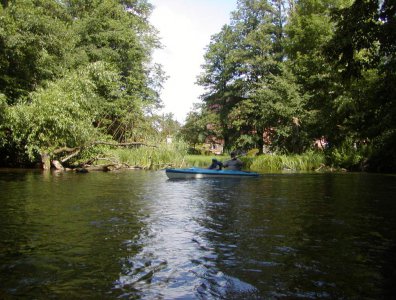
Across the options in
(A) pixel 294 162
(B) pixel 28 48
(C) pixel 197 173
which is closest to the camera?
(C) pixel 197 173

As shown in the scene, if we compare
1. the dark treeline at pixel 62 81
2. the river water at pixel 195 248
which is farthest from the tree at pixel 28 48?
the river water at pixel 195 248

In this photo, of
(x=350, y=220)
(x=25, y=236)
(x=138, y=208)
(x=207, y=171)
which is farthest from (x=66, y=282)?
(x=207, y=171)

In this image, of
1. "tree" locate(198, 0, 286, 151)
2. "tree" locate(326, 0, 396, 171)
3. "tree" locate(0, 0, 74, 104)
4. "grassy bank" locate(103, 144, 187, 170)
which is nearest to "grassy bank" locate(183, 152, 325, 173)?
"grassy bank" locate(103, 144, 187, 170)

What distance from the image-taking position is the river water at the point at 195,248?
4.00 m

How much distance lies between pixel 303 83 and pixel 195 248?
89.8ft

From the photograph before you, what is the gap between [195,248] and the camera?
219 inches

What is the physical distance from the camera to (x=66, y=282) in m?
4.09

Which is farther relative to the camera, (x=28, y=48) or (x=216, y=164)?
(x=28, y=48)

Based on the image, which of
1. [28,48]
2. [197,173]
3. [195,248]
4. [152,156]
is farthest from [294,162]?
[195,248]

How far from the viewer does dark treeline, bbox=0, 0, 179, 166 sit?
18359mm

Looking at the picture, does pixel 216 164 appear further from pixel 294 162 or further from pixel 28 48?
pixel 28 48

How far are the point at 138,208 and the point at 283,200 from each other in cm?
402

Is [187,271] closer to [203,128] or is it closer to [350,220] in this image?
[350,220]

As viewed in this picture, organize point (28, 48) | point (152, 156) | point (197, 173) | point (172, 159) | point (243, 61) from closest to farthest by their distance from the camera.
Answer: point (197, 173) → point (28, 48) → point (152, 156) → point (172, 159) → point (243, 61)
